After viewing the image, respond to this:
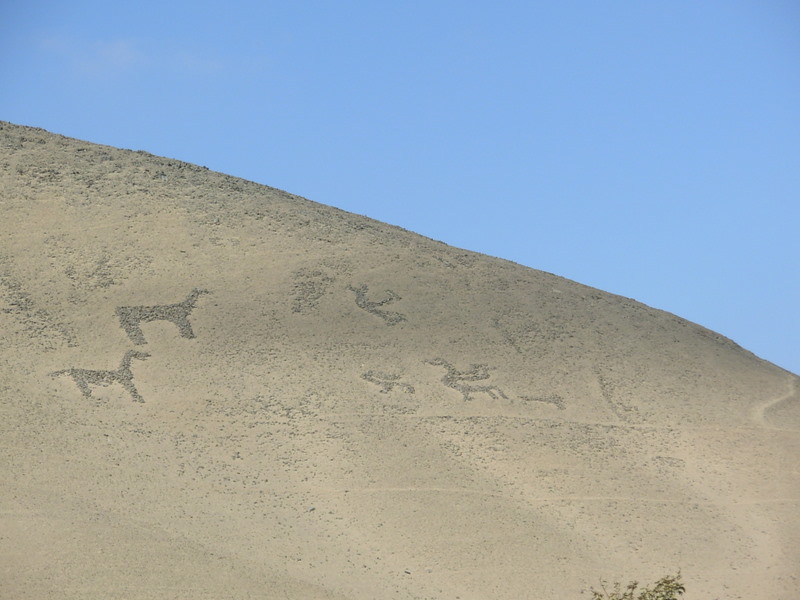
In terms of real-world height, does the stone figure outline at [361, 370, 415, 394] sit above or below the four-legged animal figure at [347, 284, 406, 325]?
below

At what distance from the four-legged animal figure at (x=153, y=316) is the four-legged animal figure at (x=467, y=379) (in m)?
6.35

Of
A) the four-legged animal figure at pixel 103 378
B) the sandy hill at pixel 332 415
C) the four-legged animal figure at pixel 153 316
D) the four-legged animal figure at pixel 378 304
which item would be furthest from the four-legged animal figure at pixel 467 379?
the four-legged animal figure at pixel 103 378

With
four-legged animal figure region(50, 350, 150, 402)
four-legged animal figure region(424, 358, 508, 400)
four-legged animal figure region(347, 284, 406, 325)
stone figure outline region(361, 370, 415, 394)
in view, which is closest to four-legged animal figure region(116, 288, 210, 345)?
four-legged animal figure region(50, 350, 150, 402)

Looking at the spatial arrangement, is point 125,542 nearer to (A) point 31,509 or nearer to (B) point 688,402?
(A) point 31,509

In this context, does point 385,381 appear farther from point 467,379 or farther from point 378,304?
point 378,304

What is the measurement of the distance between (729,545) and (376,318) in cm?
1112

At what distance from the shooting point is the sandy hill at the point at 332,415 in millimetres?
28266

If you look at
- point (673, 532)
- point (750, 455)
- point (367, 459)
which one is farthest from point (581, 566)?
point (750, 455)

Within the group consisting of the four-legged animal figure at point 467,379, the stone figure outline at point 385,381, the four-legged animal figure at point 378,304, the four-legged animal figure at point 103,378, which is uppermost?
the four-legged animal figure at point 378,304

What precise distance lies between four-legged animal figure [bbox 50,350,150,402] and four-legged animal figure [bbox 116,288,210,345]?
1.29 metres

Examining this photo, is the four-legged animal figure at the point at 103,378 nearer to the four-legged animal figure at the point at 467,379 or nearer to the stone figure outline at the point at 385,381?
the stone figure outline at the point at 385,381

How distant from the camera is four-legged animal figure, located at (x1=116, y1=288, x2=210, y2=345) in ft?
115

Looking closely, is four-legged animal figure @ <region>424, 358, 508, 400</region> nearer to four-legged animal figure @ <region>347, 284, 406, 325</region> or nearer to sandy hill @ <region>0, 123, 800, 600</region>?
sandy hill @ <region>0, 123, 800, 600</region>

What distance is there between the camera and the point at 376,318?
37.0 meters
